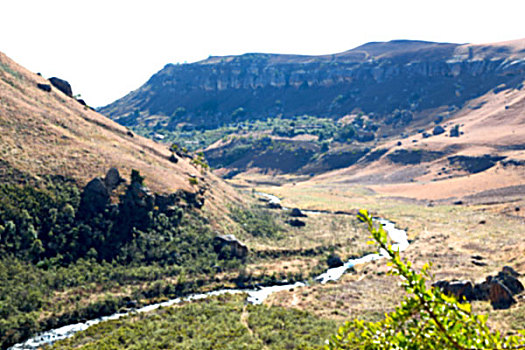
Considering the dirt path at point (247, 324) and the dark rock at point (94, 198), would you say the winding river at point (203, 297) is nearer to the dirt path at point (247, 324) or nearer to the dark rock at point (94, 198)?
the dirt path at point (247, 324)

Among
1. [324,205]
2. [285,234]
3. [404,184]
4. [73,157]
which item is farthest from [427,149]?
[73,157]

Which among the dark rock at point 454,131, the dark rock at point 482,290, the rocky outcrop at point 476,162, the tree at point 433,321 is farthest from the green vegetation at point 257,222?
the dark rock at point 454,131

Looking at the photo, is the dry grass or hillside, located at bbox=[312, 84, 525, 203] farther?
hillside, located at bbox=[312, 84, 525, 203]

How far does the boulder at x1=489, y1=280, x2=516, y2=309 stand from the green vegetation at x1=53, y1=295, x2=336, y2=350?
17777 millimetres

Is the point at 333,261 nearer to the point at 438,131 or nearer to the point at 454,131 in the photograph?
the point at 454,131

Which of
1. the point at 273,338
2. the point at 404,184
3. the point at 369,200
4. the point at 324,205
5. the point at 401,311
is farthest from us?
the point at 404,184

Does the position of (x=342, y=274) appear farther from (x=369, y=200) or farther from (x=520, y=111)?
(x=520, y=111)

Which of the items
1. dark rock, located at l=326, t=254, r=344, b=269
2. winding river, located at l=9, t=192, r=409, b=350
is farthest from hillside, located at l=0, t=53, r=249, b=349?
dark rock, located at l=326, t=254, r=344, b=269

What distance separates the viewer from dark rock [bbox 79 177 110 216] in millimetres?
62375

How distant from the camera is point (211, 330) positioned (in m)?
40.6

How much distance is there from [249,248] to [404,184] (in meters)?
106

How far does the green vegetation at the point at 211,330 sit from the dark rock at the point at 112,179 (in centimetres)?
2988

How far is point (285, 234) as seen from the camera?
85.7m

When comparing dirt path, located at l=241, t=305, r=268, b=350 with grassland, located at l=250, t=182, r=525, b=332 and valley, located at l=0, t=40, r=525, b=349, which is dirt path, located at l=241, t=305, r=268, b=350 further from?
grassland, located at l=250, t=182, r=525, b=332
